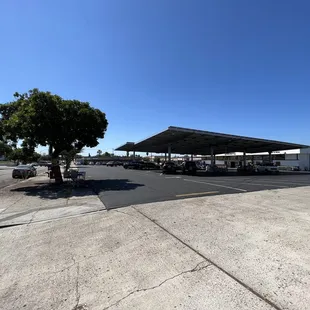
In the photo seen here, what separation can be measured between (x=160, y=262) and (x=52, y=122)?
13.4 meters

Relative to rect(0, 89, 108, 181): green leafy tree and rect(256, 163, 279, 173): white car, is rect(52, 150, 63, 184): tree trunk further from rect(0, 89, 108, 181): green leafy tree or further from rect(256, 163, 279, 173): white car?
rect(256, 163, 279, 173): white car

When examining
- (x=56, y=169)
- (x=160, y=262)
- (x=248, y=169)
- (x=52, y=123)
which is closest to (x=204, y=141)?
(x=248, y=169)

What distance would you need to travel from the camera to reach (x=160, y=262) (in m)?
4.14

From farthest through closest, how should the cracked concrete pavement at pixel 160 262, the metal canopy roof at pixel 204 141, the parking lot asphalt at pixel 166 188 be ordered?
the metal canopy roof at pixel 204 141
the parking lot asphalt at pixel 166 188
the cracked concrete pavement at pixel 160 262

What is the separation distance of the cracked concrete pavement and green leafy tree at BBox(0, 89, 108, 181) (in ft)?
29.7

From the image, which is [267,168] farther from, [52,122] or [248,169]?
[52,122]

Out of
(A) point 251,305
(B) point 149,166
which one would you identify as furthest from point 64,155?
(B) point 149,166

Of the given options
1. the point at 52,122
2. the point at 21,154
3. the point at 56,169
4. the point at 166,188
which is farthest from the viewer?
the point at 56,169

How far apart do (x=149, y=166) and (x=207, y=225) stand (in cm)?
4218

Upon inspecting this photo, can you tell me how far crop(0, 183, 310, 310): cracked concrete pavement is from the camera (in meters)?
3.07

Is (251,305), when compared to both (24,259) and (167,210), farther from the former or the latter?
(167,210)

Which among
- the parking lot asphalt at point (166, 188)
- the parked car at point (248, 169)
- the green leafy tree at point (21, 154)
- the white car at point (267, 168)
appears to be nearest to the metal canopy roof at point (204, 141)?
the white car at point (267, 168)

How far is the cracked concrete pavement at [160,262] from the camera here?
307 centimetres

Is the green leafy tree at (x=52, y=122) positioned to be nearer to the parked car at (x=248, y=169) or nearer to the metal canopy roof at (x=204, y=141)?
the metal canopy roof at (x=204, y=141)
